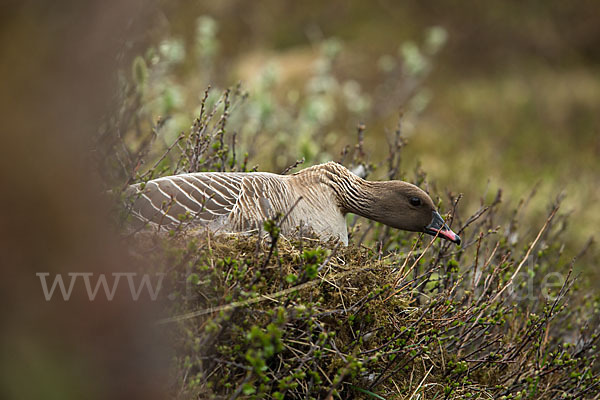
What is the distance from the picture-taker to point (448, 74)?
15219 millimetres

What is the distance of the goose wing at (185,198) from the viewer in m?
2.98

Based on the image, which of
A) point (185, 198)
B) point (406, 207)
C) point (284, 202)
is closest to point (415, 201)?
point (406, 207)

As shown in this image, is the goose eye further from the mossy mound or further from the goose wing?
the goose wing

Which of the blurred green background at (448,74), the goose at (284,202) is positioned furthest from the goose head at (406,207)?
the blurred green background at (448,74)

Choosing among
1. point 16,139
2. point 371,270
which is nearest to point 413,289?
point 371,270

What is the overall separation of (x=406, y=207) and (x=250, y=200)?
2.81ft

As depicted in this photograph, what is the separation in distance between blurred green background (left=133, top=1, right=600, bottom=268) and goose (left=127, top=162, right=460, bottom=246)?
19.0 feet

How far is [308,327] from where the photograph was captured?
8.20 feet

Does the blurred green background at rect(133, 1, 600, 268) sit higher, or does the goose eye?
the goose eye

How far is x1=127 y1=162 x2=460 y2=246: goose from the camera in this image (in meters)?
3.00

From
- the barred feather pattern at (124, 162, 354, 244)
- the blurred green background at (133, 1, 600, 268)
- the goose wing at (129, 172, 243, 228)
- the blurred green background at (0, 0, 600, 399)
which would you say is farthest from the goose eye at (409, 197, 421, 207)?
the blurred green background at (133, 1, 600, 268)

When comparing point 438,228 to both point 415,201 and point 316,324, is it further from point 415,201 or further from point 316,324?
point 316,324

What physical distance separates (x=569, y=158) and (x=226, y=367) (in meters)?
10.9

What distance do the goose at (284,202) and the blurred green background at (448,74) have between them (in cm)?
578
